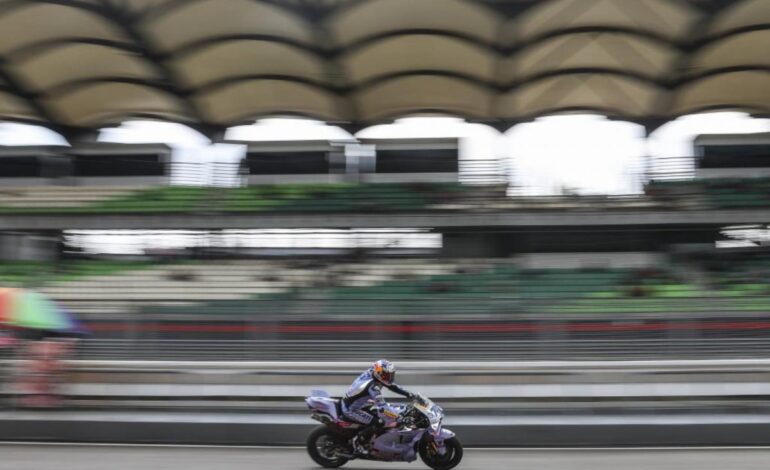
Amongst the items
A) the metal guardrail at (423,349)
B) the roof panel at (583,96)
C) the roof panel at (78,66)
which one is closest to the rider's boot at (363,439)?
the metal guardrail at (423,349)

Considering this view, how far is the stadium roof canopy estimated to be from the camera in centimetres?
2080

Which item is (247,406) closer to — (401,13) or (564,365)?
(564,365)

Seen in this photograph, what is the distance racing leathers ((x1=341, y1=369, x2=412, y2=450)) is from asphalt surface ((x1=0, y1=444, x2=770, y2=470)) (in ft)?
1.66

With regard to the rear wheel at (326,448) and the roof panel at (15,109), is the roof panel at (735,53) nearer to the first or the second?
the rear wheel at (326,448)

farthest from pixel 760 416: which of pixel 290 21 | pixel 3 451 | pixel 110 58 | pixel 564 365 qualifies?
pixel 110 58

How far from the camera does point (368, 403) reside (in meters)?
8.07

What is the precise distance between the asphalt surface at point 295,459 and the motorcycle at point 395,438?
0.23 m

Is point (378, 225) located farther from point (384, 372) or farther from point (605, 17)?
point (384, 372)

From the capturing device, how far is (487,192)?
23.7m

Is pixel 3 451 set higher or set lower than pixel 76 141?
lower

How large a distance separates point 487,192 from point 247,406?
15334mm

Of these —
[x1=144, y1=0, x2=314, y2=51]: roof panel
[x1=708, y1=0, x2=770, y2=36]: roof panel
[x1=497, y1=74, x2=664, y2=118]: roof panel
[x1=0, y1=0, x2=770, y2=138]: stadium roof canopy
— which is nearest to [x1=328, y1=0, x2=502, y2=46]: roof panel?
[x1=0, y1=0, x2=770, y2=138]: stadium roof canopy

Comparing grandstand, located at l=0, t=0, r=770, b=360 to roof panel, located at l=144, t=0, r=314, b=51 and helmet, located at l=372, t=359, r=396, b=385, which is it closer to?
roof panel, located at l=144, t=0, r=314, b=51

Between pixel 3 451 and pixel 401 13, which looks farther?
pixel 401 13
